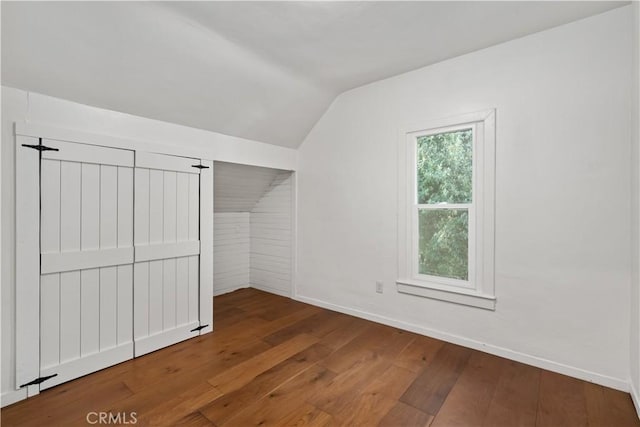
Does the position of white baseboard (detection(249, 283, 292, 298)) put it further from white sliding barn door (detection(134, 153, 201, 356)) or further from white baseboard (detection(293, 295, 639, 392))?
white sliding barn door (detection(134, 153, 201, 356))

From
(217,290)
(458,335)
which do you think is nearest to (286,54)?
(458,335)

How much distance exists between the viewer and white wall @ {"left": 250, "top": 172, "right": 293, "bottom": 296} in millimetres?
4137

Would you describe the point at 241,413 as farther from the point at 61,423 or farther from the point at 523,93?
the point at 523,93

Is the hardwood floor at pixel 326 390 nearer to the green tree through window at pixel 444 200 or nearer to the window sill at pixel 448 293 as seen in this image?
the window sill at pixel 448 293

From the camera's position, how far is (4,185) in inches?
75.1

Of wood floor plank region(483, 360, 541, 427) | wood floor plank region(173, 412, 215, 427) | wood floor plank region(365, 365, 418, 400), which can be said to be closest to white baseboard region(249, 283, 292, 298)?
wood floor plank region(365, 365, 418, 400)

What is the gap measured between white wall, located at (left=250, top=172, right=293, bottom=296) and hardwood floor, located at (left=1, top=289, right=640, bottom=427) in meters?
1.46

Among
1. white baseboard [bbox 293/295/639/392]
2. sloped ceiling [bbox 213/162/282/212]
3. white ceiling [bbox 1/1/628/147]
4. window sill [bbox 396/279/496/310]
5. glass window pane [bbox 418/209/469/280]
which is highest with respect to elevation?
white ceiling [bbox 1/1/628/147]

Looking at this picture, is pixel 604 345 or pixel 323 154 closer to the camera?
pixel 604 345

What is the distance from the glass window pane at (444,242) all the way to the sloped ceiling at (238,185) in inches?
82.2

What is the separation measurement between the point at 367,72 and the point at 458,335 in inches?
103

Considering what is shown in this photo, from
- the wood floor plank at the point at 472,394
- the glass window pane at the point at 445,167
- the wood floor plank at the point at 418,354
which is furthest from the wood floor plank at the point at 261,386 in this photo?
the glass window pane at the point at 445,167

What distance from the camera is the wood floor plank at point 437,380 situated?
194 cm

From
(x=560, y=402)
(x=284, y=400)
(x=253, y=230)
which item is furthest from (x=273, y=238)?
(x=560, y=402)
